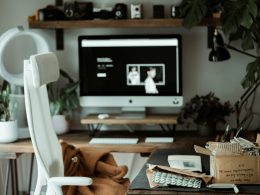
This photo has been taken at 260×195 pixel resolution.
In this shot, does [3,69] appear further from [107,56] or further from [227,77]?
[227,77]

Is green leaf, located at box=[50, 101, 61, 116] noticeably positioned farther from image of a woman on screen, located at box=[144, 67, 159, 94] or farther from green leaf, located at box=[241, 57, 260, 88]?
green leaf, located at box=[241, 57, 260, 88]

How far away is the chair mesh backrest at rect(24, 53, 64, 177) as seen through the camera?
7.82ft

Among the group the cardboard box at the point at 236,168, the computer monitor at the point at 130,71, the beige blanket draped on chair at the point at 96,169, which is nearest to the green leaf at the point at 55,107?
the computer monitor at the point at 130,71

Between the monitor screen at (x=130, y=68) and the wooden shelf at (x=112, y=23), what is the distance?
7 centimetres

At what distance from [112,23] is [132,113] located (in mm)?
593

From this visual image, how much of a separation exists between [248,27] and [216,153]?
3.91 feet

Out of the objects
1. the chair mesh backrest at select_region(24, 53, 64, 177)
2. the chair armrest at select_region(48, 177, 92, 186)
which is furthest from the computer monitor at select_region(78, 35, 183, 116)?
the chair armrest at select_region(48, 177, 92, 186)

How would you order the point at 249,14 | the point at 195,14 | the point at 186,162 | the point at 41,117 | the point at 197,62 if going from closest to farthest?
the point at 186,162, the point at 41,117, the point at 249,14, the point at 195,14, the point at 197,62

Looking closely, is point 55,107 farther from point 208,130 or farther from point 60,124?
point 208,130

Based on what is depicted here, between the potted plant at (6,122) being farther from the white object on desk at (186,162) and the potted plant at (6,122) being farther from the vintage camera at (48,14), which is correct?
the white object on desk at (186,162)

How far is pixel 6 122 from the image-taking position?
326cm

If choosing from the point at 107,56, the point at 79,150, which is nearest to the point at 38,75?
the point at 79,150

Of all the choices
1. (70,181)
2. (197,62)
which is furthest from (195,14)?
(70,181)

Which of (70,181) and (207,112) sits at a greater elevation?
(207,112)
